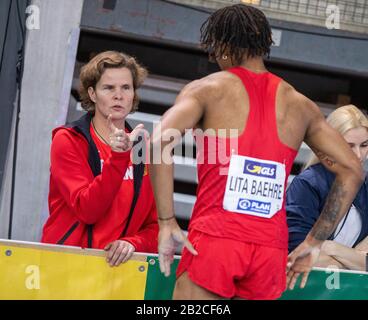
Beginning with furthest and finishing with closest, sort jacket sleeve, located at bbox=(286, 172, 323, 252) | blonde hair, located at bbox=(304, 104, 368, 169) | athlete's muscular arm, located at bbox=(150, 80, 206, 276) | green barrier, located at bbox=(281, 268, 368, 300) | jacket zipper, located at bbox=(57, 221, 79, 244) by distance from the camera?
1. blonde hair, located at bbox=(304, 104, 368, 169)
2. jacket sleeve, located at bbox=(286, 172, 323, 252)
3. green barrier, located at bbox=(281, 268, 368, 300)
4. jacket zipper, located at bbox=(57, 221, 79, 244)
5. athlete's muscular arm, located at bbox=(150, 80, 206, 276)

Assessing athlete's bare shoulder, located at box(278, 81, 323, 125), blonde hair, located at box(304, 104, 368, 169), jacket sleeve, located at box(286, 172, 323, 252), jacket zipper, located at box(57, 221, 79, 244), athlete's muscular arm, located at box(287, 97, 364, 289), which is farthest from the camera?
blonde hair, located at box(304, 104, 368, 169)

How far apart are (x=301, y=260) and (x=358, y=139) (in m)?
1.18

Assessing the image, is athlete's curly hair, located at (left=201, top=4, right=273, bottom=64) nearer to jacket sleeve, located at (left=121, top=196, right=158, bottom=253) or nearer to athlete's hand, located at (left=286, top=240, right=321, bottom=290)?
athlete's hand, located at (left=286, top=240, right=321, bottom=290)

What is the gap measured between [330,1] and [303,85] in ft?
3.08

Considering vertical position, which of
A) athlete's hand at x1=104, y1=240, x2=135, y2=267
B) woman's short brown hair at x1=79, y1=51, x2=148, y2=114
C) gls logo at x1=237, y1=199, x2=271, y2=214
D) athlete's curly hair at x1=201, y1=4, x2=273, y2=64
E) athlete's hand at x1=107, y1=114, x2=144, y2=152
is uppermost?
athlete's curly hair at x1=201, y1=4, x2=273, y2=64

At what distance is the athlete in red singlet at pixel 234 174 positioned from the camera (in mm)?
3434

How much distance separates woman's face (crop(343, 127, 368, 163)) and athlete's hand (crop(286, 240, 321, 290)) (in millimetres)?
1082

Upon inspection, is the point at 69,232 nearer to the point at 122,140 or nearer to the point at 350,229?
the point at 122,140

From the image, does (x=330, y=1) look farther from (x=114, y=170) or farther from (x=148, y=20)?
(x=114, y=170)

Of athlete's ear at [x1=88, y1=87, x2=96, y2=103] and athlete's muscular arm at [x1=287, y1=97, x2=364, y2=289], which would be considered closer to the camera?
athlete's muscular arm at [x1=287, y1=97, x2=364, y2=289]

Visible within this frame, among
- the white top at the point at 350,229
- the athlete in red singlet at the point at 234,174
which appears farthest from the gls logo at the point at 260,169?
the white top at the point at 350,229

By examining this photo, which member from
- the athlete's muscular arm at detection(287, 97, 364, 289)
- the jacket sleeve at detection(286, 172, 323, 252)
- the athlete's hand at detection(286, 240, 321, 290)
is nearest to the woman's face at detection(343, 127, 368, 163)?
the jacket sleeve at detection(286, 172, 323, 252)

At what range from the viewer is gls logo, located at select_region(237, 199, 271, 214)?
3469 mm
